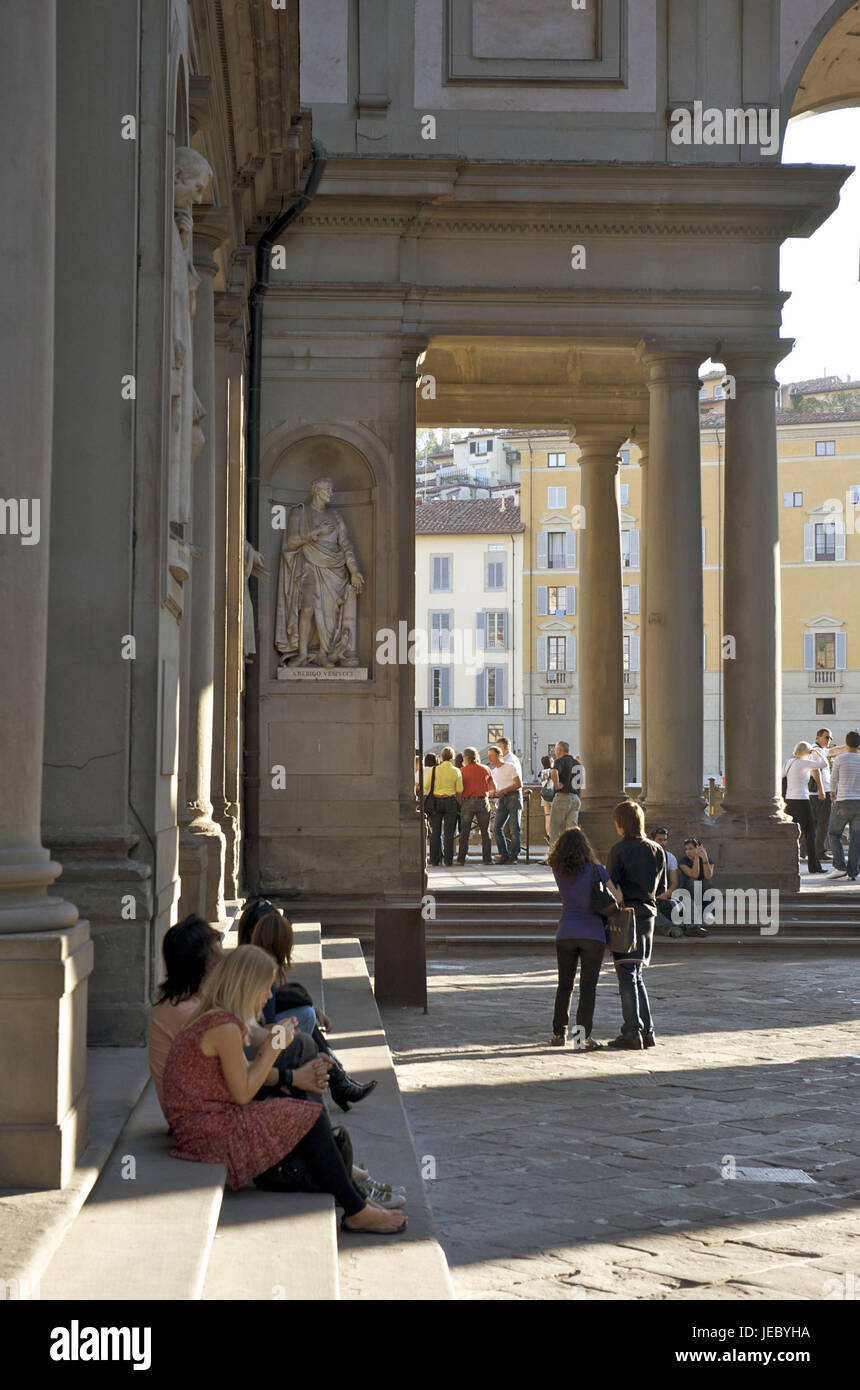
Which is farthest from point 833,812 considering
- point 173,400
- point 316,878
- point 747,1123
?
point 173,400

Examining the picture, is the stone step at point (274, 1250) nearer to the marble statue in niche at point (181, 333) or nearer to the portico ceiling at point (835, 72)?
the marble statue in niche at point (181, 333)

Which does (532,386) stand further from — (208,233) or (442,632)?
(442,632)

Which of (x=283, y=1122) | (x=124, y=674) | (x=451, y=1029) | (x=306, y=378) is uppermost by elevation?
(x=306, y=378)

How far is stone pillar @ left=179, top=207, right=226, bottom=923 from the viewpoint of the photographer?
1184 centimetres

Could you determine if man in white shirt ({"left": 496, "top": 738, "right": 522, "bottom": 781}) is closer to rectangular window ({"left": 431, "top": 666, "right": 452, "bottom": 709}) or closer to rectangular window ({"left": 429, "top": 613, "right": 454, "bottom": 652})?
rectangular window ({"left": 431, "top": 666, "right": 452, "bottom": 709})

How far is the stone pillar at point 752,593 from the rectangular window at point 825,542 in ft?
181

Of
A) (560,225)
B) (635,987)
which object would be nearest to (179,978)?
(635,987)

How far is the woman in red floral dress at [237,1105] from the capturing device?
223 inches

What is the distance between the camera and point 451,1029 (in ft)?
39.7

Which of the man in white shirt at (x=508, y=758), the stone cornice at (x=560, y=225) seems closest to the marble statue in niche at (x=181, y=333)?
the stone cornice at (x=560, y=225)

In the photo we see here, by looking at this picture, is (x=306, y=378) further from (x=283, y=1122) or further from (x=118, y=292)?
(x=283, y=1122)

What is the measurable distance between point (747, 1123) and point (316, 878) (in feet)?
33.7

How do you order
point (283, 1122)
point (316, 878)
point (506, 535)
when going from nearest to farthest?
point (283, 1122)
point (316, 878)
point (506, 535)

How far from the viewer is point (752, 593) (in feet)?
64.1
